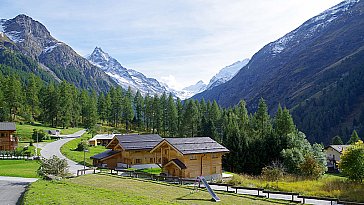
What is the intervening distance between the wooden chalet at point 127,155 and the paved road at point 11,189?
2006cm

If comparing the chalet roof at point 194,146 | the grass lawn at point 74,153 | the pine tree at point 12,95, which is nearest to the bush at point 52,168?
the chalet roof at point 194,146

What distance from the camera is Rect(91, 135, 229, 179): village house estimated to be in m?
47.9

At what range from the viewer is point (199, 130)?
94.1 meters

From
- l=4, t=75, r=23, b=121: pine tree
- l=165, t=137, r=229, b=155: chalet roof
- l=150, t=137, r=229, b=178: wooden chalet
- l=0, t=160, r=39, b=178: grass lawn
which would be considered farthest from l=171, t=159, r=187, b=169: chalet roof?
l=4, t=75, r=23, b=121: pine tree

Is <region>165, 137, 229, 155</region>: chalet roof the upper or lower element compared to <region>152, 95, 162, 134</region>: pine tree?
lower

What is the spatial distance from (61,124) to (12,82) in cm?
2089

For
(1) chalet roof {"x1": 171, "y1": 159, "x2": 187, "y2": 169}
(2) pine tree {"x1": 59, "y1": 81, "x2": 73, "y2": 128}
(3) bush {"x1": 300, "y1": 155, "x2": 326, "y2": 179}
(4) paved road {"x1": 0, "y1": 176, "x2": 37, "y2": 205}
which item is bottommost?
(3) bush {"x1": 300, "y1": 155, "x2": 326, "y2": 179}

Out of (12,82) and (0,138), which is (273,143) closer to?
(0,138)

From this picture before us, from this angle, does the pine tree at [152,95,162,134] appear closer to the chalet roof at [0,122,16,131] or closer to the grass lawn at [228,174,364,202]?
the chalet roof at [0,122,16,131]

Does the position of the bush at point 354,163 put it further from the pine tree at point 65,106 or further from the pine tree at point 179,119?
the pine tree at point 65,106

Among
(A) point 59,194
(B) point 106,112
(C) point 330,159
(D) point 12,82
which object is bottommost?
(C) point 330,159

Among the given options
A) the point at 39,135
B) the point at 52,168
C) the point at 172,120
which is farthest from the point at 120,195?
the point at 172,120

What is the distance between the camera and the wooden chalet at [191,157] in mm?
47688

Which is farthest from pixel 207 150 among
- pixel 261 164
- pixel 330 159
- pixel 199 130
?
pixel 330 159
